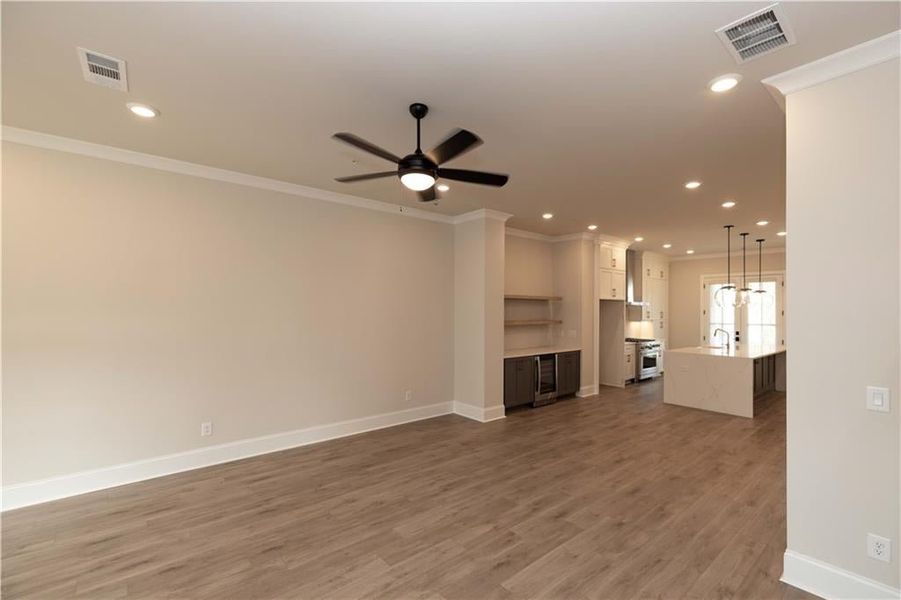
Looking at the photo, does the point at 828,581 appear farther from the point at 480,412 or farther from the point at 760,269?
the point at 760,269

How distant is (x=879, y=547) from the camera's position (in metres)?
2.11

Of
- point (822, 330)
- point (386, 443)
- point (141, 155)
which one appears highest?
point (141, 155)

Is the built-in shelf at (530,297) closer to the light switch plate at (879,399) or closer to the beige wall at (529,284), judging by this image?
the beige wall at (529,284)

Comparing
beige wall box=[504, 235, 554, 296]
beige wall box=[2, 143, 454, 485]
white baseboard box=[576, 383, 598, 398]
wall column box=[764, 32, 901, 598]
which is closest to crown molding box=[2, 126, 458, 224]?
beige wall box=[2, 143, 454, 485]

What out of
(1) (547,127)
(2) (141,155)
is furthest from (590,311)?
(2) (141,155)

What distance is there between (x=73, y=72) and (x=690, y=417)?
7410mm

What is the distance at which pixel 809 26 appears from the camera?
6.59ft

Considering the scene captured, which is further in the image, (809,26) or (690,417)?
(690,417)

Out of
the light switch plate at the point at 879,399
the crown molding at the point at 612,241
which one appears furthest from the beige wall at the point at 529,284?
the light switch plate at the point at 879,399

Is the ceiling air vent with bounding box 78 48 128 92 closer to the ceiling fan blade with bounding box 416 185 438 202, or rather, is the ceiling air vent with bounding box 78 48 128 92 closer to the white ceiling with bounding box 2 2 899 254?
the white ceiling with bounding box 2 2 899 254

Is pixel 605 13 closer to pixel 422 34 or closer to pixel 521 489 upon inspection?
pixel 422 34

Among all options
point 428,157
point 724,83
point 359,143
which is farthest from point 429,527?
point 724,83

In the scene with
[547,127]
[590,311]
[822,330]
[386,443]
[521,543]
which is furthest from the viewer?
[590,311]

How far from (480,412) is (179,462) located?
3.55 meters
